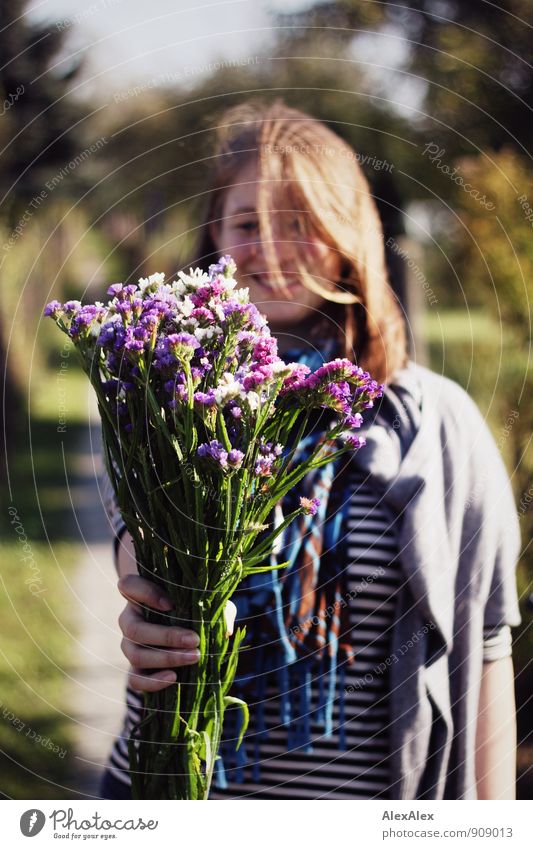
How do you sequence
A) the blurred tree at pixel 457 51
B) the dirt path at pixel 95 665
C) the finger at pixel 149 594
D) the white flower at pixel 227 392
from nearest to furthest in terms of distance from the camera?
the white flower at pixel 227 392 → the finger at pixel 149 594 → the blurred tree at pixel 457 51 → the dirt path at pixel 95 665

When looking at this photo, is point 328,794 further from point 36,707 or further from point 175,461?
point 36,707

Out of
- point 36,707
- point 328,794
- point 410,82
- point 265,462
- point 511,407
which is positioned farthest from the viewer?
point 36,707

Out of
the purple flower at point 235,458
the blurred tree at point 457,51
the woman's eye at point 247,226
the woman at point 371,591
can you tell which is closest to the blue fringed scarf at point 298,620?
the woman at point 371,591

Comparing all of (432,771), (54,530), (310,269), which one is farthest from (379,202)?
A: (54,530)

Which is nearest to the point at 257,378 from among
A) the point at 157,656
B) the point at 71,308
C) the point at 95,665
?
the point at 71,308

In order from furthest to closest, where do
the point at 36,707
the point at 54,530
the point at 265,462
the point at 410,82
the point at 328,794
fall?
the point at 54,530, the point at 36,707, the point at 410,82, the point at 328,794, the point at 265,462

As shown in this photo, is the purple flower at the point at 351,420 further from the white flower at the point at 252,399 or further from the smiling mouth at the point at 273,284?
the smiling mouth at the point at 273,284

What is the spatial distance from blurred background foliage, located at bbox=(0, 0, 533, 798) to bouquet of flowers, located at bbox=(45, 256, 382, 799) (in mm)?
473

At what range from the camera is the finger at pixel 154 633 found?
0.66 m

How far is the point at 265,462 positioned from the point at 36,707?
4.54ft

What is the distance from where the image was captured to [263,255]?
1.00 m

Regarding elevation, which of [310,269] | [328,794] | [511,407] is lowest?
[328,794]

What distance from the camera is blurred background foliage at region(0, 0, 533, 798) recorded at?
1179 millimetres

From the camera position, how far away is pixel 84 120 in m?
1.32
